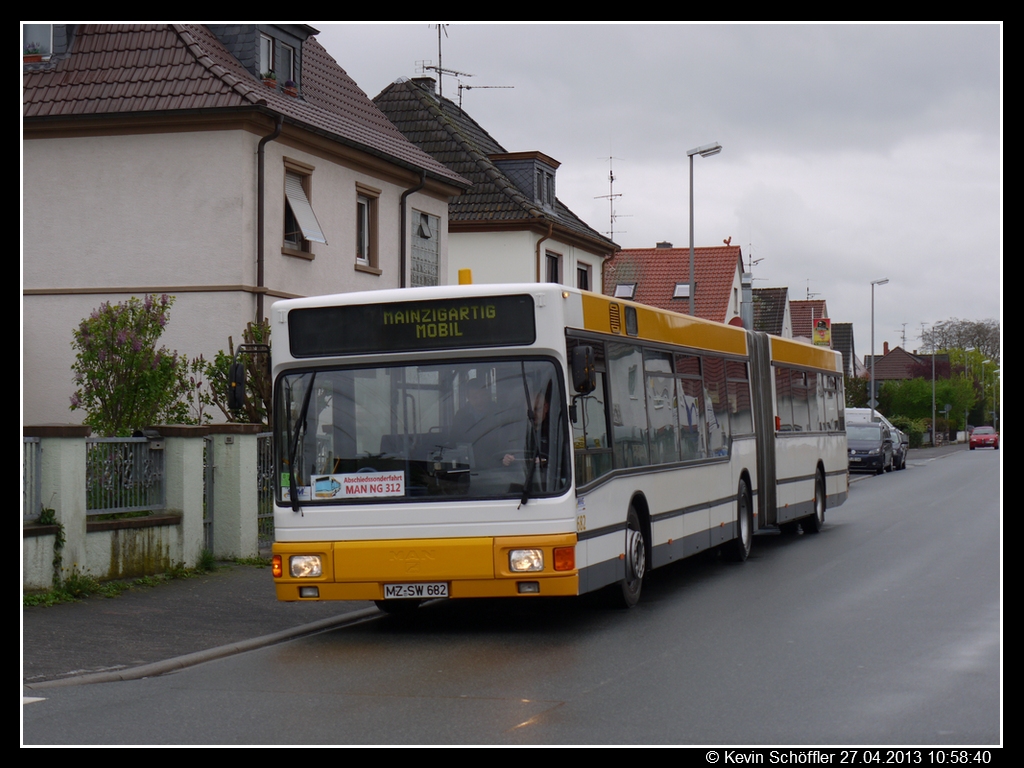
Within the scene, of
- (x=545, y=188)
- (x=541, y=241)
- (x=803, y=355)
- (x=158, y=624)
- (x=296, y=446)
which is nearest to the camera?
(x=296, y=446)

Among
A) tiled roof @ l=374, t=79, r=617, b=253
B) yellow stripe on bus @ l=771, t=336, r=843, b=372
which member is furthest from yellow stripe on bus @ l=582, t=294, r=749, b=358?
tiled roof @ l=374, t=79, r=617, b=253

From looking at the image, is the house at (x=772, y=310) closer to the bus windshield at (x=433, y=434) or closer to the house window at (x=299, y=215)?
the house window at (x=299, y=215)

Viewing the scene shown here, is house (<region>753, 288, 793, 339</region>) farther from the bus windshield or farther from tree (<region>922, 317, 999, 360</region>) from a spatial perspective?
the bus windshield

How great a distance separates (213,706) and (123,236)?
642 inches

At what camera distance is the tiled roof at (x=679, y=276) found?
209 ft

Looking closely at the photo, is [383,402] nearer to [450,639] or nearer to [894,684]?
[450,639]

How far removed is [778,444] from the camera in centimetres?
1861

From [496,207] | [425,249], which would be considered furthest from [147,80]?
[496,207]

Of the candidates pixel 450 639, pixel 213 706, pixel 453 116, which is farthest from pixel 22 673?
pixel 453 116

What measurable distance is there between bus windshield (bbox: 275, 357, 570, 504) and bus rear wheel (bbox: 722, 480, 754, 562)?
6623 millimetres

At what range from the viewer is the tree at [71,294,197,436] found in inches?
637

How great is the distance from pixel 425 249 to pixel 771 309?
5558cm

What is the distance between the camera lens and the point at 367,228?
27438 millimetres

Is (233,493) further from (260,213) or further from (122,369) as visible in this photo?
(260,213)
